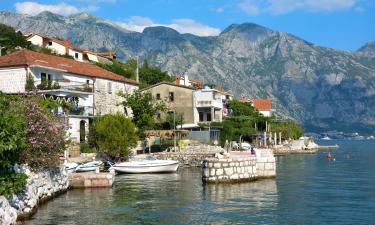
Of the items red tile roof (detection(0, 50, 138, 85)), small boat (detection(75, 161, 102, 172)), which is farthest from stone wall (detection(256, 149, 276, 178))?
red tile roof (detection(0, 50, 138, 85))

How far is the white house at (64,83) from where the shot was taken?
54969 mm

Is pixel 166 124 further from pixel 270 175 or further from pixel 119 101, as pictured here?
pixel 270 175

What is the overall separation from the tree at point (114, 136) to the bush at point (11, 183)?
2994cm

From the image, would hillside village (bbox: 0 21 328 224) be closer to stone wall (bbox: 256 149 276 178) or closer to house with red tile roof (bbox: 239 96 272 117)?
stone wall (bbox: 256 149 276 178)

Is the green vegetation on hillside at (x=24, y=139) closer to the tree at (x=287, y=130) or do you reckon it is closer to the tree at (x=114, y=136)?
the tree at (x=114, y=136)

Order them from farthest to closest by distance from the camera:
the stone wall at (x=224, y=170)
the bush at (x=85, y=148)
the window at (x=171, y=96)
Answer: the window at (x=171, y=96)
the bush at (x=85, y=148)
the stone wall at (x=224, y=170)

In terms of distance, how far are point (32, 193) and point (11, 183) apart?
4.26m

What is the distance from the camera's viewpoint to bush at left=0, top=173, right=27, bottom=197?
21016mm

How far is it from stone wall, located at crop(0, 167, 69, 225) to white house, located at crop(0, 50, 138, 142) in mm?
18072

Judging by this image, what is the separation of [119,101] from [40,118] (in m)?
37.9

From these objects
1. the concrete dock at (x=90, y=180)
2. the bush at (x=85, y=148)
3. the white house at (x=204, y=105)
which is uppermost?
the white house at (x=204, y=105)

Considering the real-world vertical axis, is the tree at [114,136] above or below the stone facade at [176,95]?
below

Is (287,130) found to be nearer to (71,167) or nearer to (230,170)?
(230,170)

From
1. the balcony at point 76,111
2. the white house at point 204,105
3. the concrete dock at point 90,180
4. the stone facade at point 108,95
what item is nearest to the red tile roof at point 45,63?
the stone facade at point 108,95
